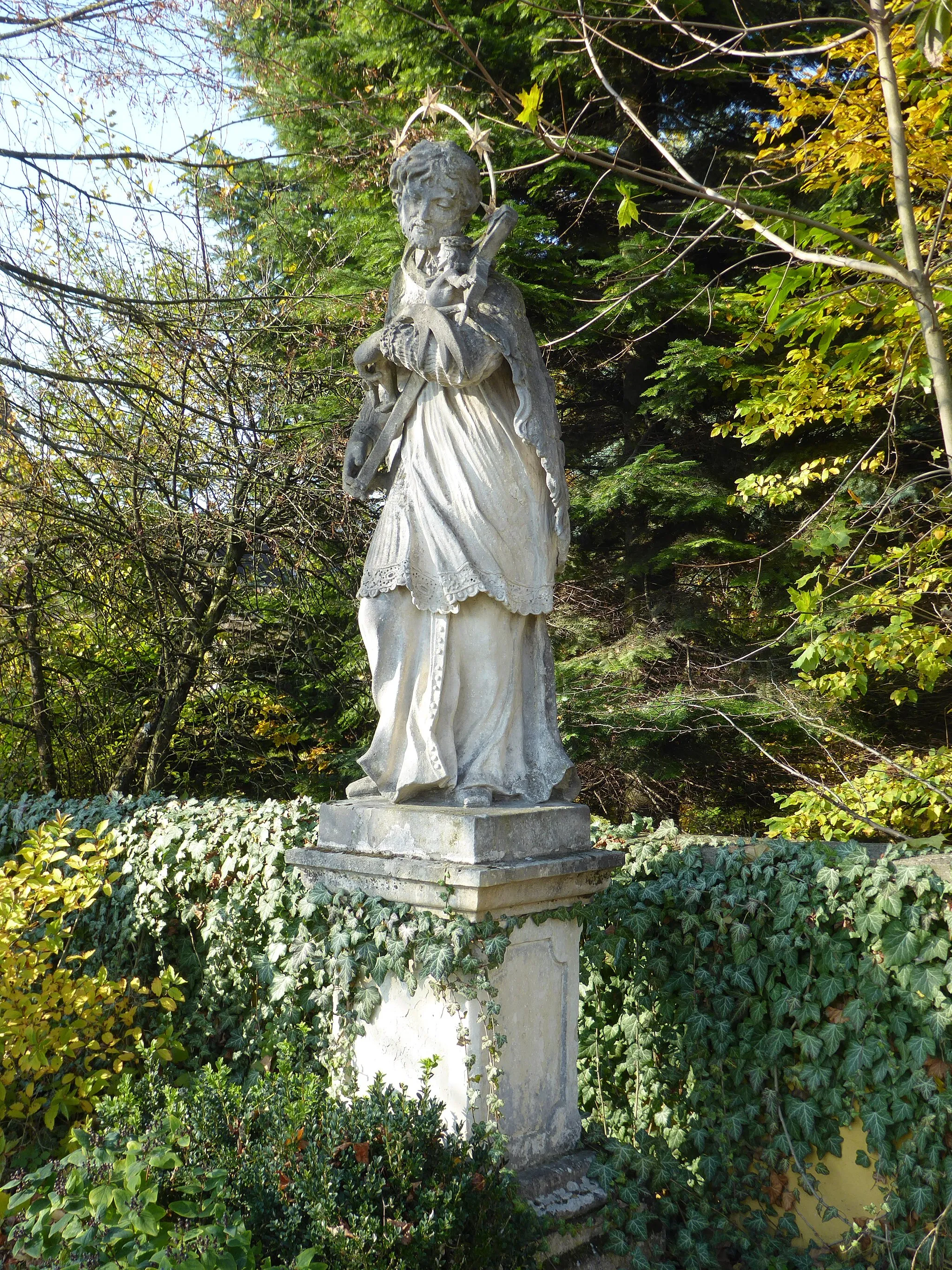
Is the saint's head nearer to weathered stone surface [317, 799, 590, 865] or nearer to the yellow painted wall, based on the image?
weathered stone surface [317, 799, 590, 865]

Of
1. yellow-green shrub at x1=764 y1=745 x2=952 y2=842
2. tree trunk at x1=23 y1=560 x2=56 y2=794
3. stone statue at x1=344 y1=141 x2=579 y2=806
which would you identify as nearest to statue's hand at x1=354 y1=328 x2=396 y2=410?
stone statue at x1=344 y1=141 x2=579 y2=806

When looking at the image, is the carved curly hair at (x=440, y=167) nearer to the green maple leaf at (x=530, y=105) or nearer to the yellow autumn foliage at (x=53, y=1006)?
the green maple leaf at (x=530, y=105)

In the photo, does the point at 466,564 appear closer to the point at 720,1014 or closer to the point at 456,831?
the point at 456,831

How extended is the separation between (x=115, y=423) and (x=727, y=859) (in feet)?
17.4

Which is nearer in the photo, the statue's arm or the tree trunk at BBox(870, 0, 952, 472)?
the tree trunk at BBox(870, 0, 952, 472)

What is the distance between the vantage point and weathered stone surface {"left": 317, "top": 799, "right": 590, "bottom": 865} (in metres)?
2.88

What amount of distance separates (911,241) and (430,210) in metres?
1.52

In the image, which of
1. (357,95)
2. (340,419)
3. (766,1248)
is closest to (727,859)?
(766,1248)

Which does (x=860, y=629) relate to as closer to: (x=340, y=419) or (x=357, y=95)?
(x=340, y=419)

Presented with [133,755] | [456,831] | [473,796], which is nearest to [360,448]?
[473,796]

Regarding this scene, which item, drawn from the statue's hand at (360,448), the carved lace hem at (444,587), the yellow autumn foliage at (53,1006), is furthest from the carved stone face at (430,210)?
the yellow autumn foliage at (53,1006)

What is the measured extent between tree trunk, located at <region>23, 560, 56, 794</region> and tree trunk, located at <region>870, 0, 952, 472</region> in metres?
6.42

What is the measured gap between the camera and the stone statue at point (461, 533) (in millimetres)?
3201

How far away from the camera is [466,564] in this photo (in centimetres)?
317
